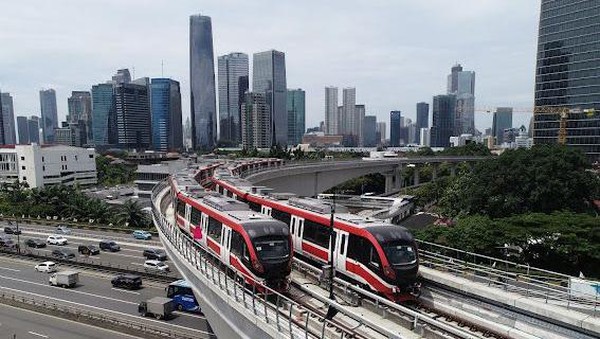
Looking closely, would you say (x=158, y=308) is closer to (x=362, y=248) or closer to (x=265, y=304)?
(x=265, y=304)

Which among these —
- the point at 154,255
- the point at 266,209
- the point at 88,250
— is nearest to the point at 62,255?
the point at 88,250

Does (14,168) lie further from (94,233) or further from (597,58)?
(597,58)

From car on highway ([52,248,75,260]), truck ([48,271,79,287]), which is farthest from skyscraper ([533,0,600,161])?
truck ([48,271,79,287])

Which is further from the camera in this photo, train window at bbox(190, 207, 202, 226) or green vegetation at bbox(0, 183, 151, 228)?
green vegetation at bbox(0, 183, 151, 228)

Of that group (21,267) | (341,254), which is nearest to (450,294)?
(341,254)

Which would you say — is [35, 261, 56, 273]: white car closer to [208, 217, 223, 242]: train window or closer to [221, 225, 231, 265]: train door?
[208, 217, 223, 242]: train window

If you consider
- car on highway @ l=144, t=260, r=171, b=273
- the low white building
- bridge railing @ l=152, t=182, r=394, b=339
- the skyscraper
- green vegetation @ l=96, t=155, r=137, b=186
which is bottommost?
green vegetation @ l=96, t=155, r=137, b=186
